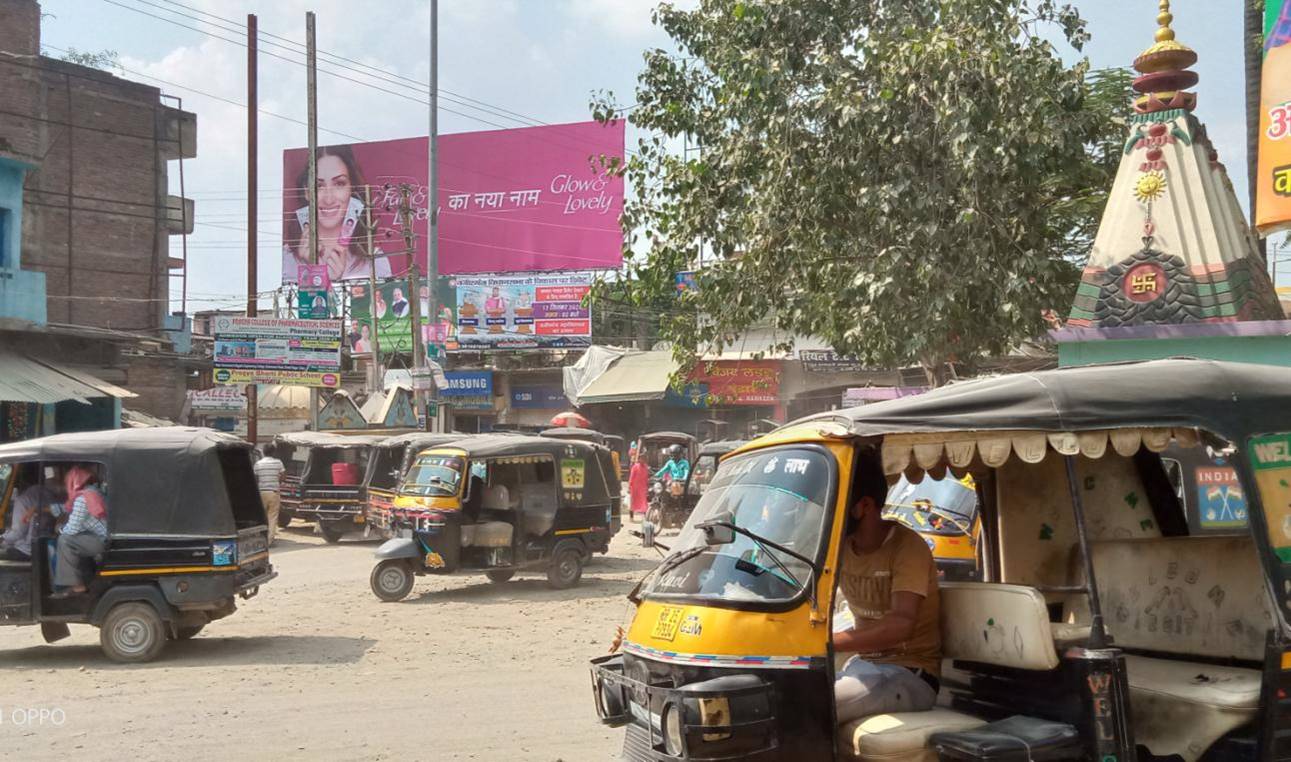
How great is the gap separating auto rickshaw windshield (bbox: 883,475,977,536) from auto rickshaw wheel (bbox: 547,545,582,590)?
6.71m

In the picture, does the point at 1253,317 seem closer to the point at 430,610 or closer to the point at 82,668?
the point at 430,610

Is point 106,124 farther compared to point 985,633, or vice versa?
point 106,124

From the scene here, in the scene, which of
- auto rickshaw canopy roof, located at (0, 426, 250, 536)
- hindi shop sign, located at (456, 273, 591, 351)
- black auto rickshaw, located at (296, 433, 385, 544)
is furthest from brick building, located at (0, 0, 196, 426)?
auto rickshaw canopy roof, located at (0, 426, 250, 536)

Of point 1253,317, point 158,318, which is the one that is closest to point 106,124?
point 158,318

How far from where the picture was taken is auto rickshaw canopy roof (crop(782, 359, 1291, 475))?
15.2 ft

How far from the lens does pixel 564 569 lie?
16.1m

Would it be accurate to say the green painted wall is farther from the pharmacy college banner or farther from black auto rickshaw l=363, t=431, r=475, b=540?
black auto rickshaw l=363, t=431, r=475, b=540

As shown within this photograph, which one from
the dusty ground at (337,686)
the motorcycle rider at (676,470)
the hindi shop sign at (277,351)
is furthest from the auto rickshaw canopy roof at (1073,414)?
the hindi shop sign at (277,351)

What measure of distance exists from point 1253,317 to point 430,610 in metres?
9.85

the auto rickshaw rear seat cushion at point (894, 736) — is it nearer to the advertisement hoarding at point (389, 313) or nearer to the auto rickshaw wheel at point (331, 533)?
the auto rickshaw wheel at point (331, 533)

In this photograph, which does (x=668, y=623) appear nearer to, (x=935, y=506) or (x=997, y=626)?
(x=997, y=626)

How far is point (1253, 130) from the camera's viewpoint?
13719 mm

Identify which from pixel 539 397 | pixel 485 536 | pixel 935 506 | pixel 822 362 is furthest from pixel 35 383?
pixel 539 397

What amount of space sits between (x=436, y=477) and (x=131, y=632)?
538 centimetres
